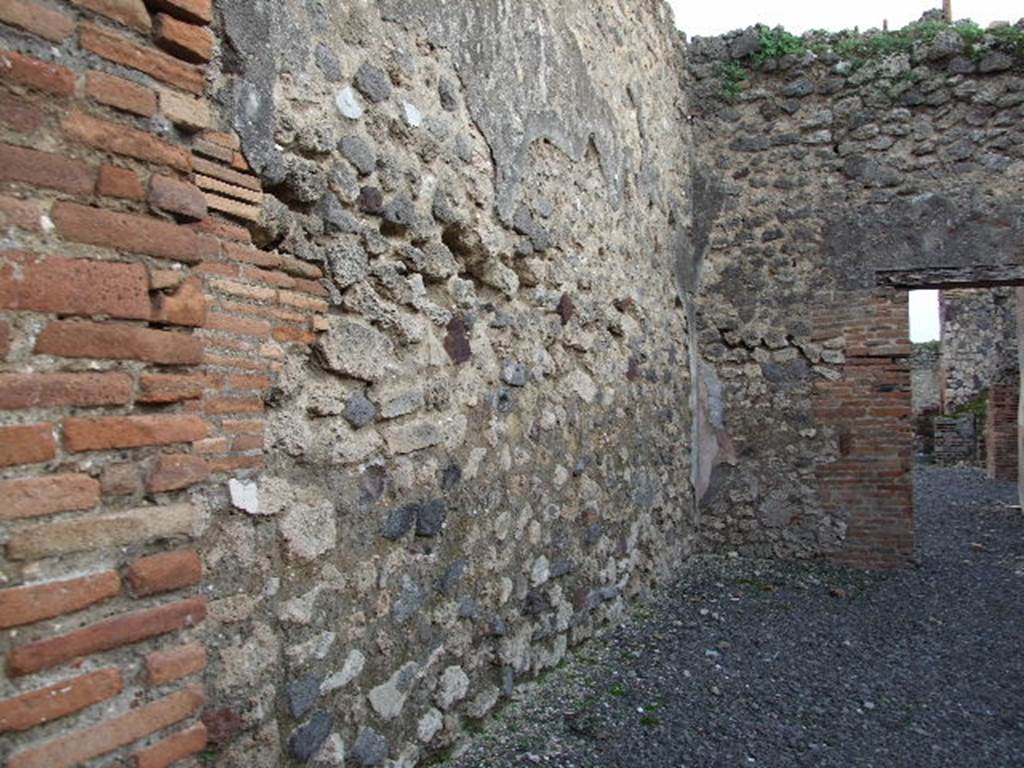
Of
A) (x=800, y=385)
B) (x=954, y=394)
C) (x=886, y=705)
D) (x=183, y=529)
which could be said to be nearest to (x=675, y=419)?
(x=800, y=385)

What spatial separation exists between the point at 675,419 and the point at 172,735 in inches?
173

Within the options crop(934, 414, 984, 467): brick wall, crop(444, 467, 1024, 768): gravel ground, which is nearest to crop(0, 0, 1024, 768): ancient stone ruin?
crop(444, 467, 1024, 768): gravel ground

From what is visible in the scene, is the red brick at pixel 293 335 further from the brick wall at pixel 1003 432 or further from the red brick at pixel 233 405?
the brick wall at pixel 1003 432

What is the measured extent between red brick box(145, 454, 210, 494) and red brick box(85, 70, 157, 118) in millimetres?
642

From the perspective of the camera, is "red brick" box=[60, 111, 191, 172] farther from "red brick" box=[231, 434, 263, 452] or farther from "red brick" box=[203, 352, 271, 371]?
"red brick" box=[231, 434, 263, 452]

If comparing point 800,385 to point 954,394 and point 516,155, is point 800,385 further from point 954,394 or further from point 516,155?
point 954,394

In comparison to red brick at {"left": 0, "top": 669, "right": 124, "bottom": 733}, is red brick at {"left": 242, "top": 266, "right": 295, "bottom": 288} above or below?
above

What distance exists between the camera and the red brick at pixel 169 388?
1.50 m

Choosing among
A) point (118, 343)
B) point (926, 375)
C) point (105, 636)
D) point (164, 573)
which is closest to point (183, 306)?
point (118, 343)

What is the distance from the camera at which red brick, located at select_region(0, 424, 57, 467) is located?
128 cm

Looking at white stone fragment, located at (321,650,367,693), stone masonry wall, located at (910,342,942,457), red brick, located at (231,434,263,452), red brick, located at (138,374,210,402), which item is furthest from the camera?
stone masonry wall, located at (910,342,942,457)

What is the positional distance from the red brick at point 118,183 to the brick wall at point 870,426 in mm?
5242

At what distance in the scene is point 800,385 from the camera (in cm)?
590

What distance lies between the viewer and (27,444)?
4.28ft
